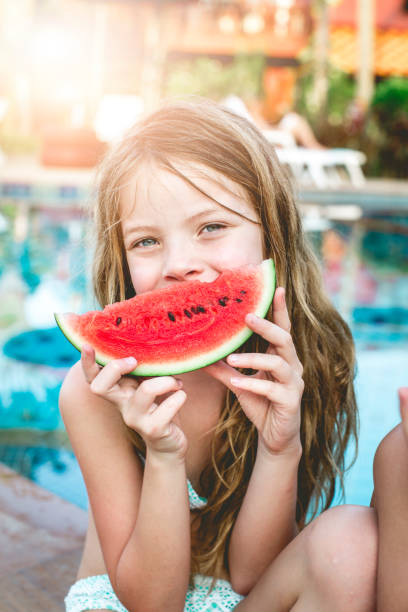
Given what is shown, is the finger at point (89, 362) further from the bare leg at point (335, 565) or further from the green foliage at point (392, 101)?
the green foliage at point (392, 101)

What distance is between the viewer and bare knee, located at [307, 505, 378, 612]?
146 cm

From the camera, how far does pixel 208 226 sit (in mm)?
1991

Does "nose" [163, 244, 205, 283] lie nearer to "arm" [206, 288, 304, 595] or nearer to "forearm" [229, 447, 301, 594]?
"arm" [206, 288, 304, 595]

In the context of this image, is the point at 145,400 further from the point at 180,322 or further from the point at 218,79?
the point at 218,79

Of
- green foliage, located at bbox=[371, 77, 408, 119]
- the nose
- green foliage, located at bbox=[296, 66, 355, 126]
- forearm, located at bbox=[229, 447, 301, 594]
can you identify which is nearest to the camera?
forearm, located at bbox=[229, 447, 301, 594]

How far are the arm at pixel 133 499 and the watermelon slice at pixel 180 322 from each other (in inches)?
5.5

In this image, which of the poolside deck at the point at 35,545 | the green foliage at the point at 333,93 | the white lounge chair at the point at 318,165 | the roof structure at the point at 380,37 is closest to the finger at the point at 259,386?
the poolside deck at the point at 35,545

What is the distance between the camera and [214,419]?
6.92 feet

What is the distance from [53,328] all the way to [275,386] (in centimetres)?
435

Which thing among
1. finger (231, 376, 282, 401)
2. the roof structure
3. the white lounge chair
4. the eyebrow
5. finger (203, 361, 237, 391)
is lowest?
the white lounge chair

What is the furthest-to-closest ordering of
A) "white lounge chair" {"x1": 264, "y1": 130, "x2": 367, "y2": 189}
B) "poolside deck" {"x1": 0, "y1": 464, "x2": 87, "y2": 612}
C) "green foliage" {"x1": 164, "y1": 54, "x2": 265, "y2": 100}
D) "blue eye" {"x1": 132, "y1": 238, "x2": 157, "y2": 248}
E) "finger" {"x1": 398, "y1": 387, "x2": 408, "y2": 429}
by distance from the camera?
"green foliage" {"x1": 164, "y1": 54, "x2": 265, "y2": 100}
"white lounge chair" {"x1": 264, "y1": 130, "x2": 367, "y2": 189}
"poolside deck" {"x1": 0, "y1": 464, "x2": 87, "y2": 612}
"blue eye" {"x1": 132, "y1": 238, "x2": 157, "y2": 248}
"finger" {"x1": 398, "y1": 387, "x2": 408, "y2": 429}

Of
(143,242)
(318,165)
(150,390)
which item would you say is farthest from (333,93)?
(150,390)

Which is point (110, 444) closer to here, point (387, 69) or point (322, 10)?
point (322, 10)

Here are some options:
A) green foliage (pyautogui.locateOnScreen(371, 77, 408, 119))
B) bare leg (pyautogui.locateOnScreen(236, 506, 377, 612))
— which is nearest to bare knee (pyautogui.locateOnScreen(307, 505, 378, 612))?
bare leg (pyautogui.locateOnScreen(236, 506, 377, 612))
